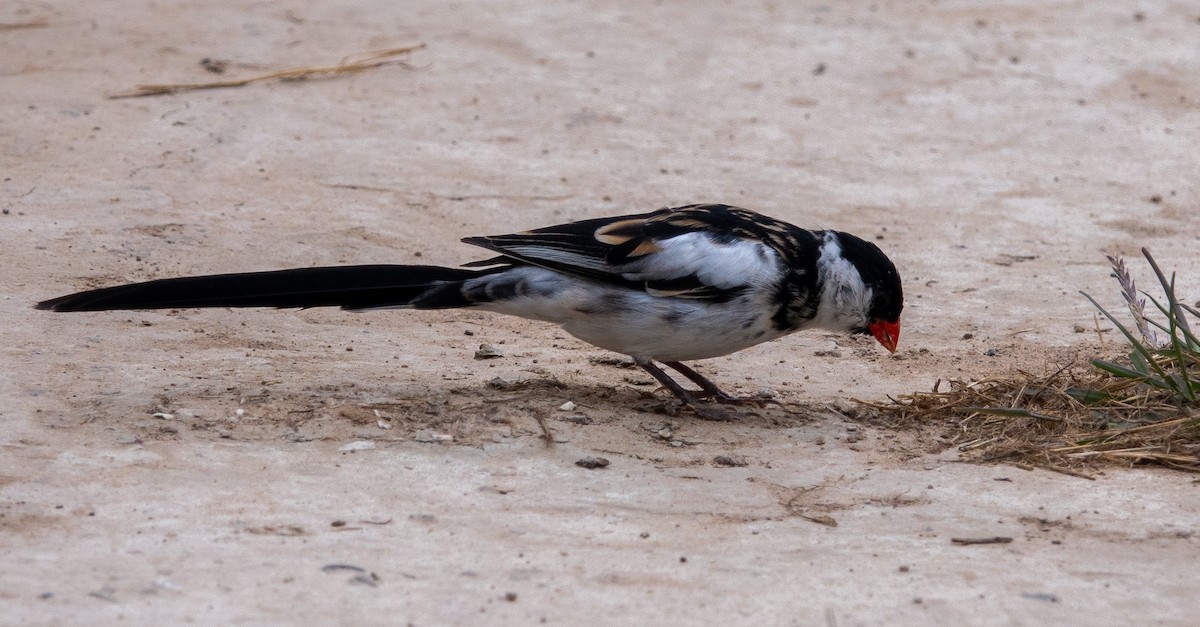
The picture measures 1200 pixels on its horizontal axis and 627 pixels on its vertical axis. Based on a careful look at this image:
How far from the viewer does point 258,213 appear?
7.01 meters

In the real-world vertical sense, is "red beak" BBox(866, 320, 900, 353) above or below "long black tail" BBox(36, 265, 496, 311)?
below

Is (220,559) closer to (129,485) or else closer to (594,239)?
(129,485)

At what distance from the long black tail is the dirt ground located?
12.9 inches

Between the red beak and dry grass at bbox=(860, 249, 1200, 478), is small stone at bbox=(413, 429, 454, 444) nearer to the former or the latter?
dry grass at bbox=(860, 249, 1200, 478)

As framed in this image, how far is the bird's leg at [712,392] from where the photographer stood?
5348 millimetres

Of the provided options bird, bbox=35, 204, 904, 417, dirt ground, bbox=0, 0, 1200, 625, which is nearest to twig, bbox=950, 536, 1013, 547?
dirt ground, bbox=0, 0, 1200, 625

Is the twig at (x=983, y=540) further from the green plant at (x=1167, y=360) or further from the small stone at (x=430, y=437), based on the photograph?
the small stone at (x=430, y=437)

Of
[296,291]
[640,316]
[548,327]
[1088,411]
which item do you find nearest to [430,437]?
[296,291]

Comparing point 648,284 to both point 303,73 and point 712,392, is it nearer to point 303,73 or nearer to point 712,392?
point 712,392

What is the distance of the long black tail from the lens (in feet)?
15.6

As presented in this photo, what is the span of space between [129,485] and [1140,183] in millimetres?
6390

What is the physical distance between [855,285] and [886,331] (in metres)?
0.32

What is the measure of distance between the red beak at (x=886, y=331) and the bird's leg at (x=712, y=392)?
0.49m

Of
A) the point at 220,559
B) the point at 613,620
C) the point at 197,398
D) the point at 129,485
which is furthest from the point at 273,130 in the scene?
the point at 613,620
